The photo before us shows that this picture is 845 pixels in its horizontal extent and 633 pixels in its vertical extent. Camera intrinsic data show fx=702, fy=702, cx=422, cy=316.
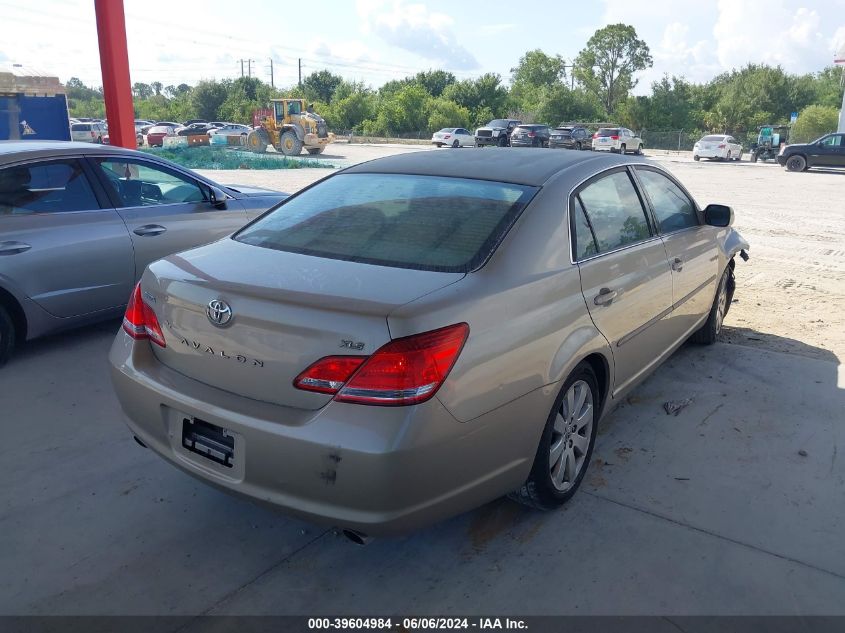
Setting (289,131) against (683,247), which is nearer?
(683,247)

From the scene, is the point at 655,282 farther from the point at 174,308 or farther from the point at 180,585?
the point at 180,585

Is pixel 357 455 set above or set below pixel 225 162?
above

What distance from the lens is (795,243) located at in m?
10.2

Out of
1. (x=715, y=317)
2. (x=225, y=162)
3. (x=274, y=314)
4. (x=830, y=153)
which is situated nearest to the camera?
(x=274, y=314)

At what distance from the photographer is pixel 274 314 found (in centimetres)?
246

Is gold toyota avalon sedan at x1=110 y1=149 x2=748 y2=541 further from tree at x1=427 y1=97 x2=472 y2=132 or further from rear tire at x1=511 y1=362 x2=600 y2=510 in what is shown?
tree at x1=427 y1=97 x2=472 y2=132

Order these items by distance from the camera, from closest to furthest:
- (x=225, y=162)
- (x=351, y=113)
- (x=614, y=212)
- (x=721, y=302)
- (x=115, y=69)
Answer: (x=614, y=212) < (x=721, y=302) < (x=115, y=69) < (x=225, y=162) < (x=351, y=113)

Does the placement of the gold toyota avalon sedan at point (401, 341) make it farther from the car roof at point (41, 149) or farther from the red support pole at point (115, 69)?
the red support pole at point (115, 69)

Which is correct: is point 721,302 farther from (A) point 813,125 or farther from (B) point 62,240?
(A) point 813,125

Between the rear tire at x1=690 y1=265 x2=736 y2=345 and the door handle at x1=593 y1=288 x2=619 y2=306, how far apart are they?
219 cm

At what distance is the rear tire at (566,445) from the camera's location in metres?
2.95

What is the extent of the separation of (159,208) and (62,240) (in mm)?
863

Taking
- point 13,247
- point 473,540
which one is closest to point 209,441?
point 473,540

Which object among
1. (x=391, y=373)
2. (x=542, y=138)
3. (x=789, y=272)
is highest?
(x=391, y=373)
